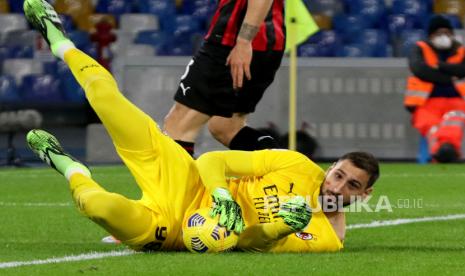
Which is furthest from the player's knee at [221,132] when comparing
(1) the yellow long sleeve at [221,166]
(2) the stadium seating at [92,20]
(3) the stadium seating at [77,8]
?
(3) the stadium seating at [77,8]

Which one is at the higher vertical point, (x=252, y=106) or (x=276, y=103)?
(x=252, y=106)

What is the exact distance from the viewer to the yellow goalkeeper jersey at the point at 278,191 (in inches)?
254

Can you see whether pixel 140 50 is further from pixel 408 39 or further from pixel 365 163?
pixel 365 163

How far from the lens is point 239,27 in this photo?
7.77 meters

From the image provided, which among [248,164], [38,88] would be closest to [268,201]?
[248,164]

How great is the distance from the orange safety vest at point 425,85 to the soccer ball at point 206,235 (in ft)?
33.6

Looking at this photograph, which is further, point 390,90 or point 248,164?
point 390,90

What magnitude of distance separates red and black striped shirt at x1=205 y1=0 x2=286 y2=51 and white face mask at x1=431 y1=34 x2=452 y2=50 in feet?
28.3

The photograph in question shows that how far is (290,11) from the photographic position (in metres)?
15.1

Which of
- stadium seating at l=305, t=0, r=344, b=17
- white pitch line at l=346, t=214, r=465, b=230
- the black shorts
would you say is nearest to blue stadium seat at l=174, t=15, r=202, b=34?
stadium seating at l=305, t=0, r=344, b=17

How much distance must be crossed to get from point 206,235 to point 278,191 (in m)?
0.50

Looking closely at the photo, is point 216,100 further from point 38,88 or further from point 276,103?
point 38,88

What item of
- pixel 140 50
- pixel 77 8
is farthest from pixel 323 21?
pixel 77 8

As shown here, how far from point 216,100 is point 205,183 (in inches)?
57.6
